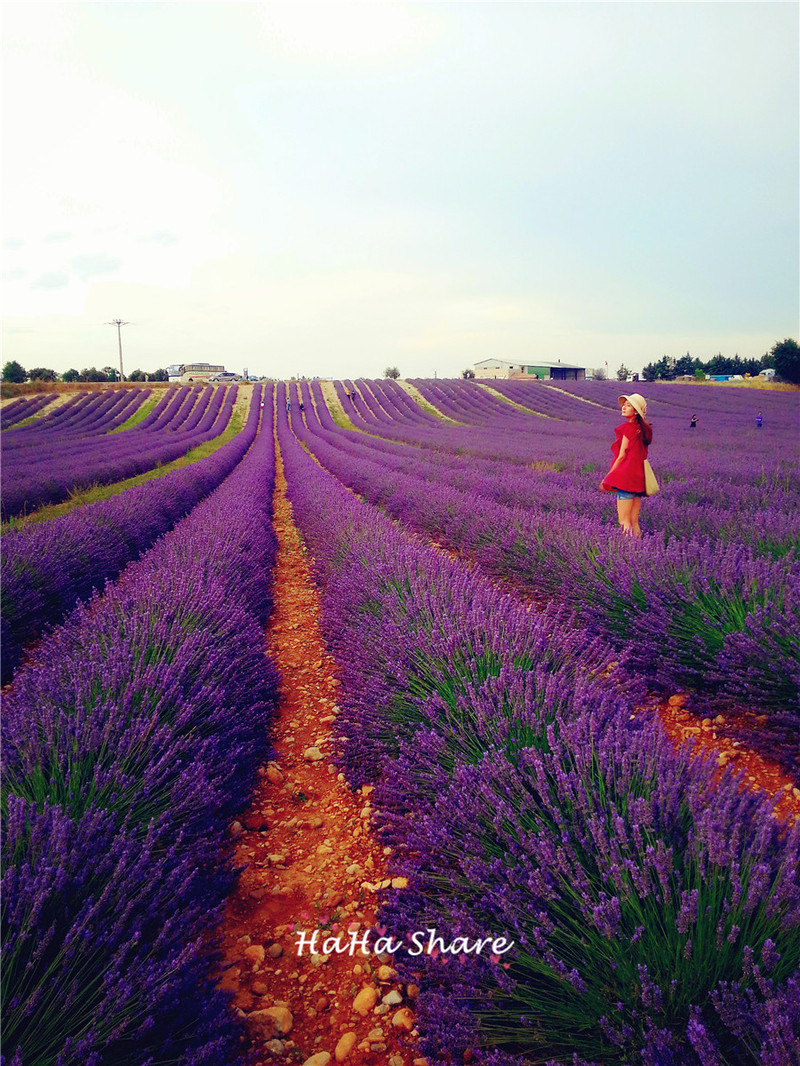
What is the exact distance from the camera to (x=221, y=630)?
261 cm

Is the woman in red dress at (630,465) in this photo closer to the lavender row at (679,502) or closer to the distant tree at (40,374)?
the lavender row at (679,502)

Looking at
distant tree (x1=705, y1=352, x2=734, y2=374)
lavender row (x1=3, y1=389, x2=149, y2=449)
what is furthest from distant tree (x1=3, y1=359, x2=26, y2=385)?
distant tree (x1=705, y1=352, x2=734, y2=374)

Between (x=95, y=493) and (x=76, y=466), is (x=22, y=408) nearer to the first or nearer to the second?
(x=76, y=466)

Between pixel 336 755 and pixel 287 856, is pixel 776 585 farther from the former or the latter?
pixel 287 856

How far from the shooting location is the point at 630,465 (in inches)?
179

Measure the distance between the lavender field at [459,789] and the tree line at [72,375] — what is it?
5136 cm

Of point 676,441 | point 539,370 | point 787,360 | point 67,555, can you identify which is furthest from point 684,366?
point 67,555

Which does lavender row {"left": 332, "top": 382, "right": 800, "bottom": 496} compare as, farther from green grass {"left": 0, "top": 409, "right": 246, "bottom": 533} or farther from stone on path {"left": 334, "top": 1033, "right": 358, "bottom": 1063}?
green grass {"left": 0, "top": 409, "right": 246, "bottom": 533}

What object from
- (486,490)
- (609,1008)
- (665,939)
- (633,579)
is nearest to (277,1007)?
(609,1008)

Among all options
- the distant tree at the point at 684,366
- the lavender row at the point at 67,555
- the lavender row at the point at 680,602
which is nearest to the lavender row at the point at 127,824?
the lavender row at the point at 67,555

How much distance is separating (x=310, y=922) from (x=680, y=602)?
222cm

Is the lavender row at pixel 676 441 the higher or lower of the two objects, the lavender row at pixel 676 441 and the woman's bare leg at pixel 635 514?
the higher

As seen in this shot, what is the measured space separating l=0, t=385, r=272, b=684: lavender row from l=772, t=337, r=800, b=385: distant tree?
41.8 meters

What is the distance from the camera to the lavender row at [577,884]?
0.93m
